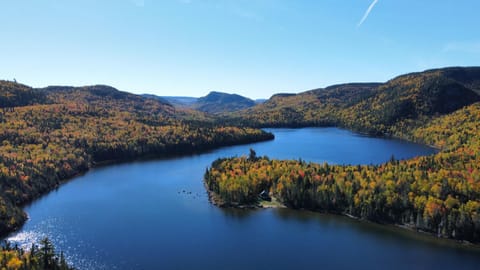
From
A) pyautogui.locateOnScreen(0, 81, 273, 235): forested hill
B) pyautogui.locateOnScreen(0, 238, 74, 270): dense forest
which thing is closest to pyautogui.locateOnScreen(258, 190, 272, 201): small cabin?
pyautogui.locateOnScreen(0, 238, 74, 270): dense forest

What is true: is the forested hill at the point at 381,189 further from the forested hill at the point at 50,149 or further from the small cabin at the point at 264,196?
the forested hill at the point at 50,149

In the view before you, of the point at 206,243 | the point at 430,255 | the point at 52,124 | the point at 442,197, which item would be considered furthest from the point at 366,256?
the point at 52,124

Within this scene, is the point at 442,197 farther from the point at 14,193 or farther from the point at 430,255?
the point at 14,193

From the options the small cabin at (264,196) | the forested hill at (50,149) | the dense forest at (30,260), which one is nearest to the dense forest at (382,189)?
the small cabin at (264,196)

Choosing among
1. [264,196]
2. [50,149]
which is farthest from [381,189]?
[50,149]

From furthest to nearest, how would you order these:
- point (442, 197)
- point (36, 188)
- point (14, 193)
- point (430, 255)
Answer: point (36, 188)
point (14, 193)
point (442, 197)
point (430, 255)

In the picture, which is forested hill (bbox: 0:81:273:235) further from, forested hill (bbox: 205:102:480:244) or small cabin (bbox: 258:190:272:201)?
small cabin (bbox: 258:190:272:201)

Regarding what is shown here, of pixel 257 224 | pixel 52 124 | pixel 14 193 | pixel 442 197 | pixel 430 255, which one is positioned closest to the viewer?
pixel 430 255

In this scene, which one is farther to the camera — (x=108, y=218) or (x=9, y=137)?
(x=9, y=137)

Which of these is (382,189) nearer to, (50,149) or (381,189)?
(381,189)
